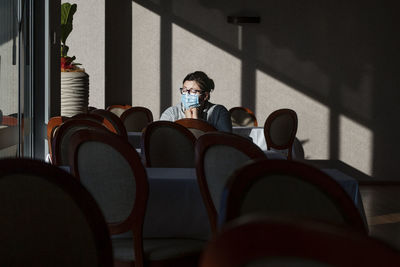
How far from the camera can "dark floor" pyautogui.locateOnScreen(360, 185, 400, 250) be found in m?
5.30

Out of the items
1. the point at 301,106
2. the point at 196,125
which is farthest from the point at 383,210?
the point at 196,125

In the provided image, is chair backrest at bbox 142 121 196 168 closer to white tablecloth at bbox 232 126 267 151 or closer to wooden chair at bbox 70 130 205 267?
wooden chair at bbox 70 130 205 267

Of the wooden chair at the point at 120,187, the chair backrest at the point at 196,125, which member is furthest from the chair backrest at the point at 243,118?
the wooden chair at the point at 120,187

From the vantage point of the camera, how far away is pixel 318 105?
8.65 metres

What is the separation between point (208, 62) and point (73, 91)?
320 cm

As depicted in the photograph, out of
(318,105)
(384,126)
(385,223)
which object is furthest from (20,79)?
(384,126)

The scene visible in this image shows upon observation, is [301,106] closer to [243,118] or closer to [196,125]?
[243,118]

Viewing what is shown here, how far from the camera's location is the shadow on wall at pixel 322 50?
856cm

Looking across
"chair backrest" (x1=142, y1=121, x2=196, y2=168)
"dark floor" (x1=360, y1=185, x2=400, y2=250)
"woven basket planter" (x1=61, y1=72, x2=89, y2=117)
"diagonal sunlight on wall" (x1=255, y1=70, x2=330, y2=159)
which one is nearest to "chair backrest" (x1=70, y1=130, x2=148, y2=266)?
"chair backrest" (x1=142, y1=121, x2=196, y2=168)

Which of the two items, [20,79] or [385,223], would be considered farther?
[385,223]

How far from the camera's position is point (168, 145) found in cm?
344

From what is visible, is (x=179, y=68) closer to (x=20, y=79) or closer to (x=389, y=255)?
(x=20, y=79)

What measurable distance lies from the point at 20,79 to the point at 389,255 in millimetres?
4105

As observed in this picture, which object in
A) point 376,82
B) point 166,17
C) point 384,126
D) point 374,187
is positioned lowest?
point 374,187
